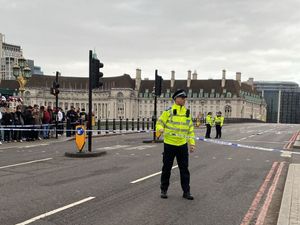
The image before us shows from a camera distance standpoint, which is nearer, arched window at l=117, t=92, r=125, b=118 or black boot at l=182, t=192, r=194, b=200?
black boot at l=182, t=192, r=194, b=200

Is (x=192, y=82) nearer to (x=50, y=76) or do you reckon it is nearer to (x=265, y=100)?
(x=265, y=100)

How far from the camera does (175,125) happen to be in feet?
22.7

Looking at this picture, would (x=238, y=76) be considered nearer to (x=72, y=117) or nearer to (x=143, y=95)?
(x=143, y=95)

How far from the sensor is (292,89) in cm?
18338

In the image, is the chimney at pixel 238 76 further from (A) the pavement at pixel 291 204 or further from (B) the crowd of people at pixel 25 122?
(A) the pavement at pixel 291 204

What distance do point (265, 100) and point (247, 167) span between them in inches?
7242

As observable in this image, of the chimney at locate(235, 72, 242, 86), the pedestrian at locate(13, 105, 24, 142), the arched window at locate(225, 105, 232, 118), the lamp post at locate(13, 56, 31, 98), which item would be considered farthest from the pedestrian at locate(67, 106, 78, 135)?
the chimney at locate(235, 72, 242, 86)

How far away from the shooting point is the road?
561 cm

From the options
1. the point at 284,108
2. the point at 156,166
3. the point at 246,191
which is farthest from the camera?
the point at 284,108

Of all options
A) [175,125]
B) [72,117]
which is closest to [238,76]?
[72,117]

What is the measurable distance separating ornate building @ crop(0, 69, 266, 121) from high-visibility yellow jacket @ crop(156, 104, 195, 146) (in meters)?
144

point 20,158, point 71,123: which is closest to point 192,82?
point 71,123

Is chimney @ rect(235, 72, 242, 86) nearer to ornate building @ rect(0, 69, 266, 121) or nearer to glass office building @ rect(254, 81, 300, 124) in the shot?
ornate building @ rect(0, 69, 266, 121)

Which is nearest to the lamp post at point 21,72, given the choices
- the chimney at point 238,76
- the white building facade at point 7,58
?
the white building facade at point 7,58
